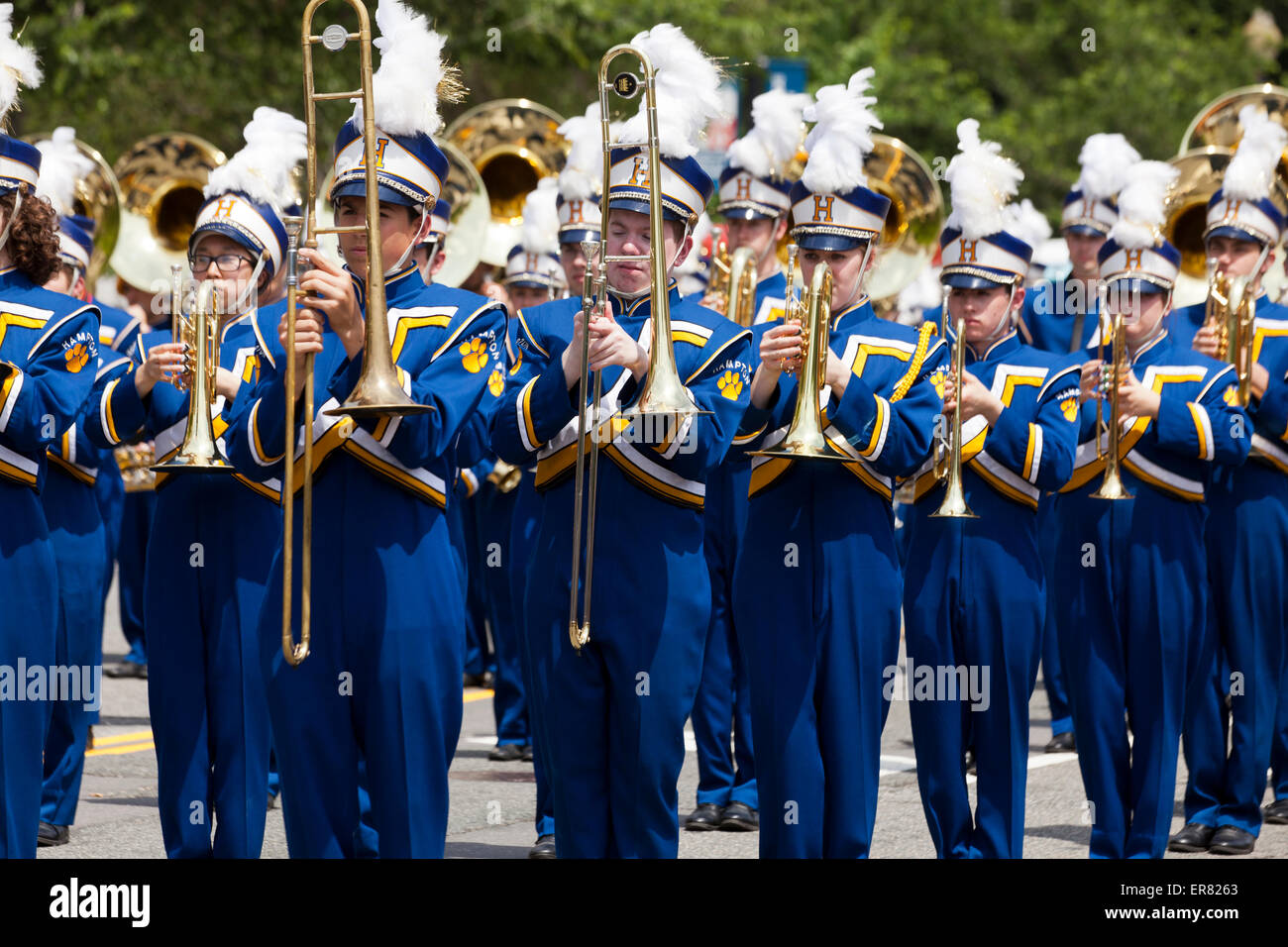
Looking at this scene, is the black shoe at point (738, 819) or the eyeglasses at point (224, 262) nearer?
the eyeglasses at point (224, 262)

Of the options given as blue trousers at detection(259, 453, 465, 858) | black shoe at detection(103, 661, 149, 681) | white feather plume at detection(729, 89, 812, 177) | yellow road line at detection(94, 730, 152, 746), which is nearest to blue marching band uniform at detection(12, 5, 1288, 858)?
blue trousers at detection(259, 453, 465, 858)

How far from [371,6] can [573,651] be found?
41.2ft

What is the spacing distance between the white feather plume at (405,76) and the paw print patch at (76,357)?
1.11 metres

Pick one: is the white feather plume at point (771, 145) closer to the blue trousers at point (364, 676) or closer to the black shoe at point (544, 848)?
the black shoe at point (544, 848)

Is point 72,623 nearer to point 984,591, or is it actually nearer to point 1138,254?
point 984,591

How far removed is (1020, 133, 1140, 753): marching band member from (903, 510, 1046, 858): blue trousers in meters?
2.86

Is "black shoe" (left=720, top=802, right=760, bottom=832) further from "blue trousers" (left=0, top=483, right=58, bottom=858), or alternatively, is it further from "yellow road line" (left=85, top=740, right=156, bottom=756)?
"blue trousers" (left=0, top=483, right=58, bottom=858)

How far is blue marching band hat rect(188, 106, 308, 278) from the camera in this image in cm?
679

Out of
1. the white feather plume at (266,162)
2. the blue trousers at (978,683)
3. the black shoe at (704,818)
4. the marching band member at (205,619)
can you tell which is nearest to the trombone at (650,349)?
the marching band member at (205,619)

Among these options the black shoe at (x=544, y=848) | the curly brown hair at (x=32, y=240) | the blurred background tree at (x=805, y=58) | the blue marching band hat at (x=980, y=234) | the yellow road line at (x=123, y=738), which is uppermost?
the blurred background tree at (x=805, y=58)

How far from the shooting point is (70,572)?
7371 millimetres

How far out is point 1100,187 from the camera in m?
10.3

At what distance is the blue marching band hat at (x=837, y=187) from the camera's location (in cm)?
628

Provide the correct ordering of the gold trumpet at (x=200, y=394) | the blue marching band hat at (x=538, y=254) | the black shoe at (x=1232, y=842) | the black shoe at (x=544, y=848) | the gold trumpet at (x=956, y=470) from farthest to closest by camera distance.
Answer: the blue marching band hat at (x=538, y=254), the black shoe at (x=1232, y=842), the black shoe at (x=544, y=848), the gold trumpet at (x=956, y=470), the gold trumpet at (x=200, y=394)
